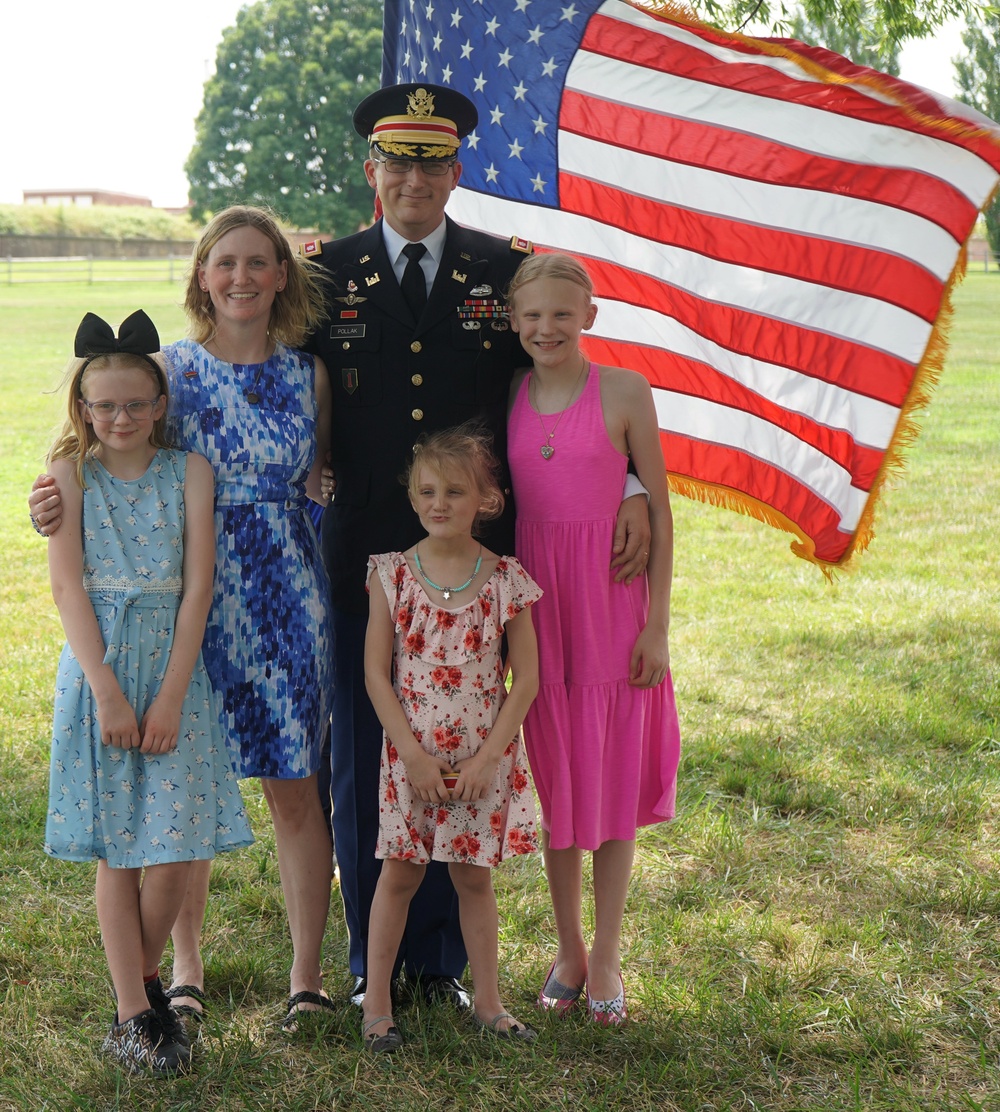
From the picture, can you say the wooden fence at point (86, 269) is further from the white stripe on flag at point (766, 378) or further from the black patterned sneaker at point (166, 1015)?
the black patterned sneaker at point (166, 1015)

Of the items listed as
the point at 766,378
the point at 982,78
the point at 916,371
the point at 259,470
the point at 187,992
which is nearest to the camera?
the point at 259,470

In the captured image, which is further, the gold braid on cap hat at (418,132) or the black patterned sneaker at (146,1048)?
the gold braid on cap hat at (418,132)

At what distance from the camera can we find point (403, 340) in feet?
9.81

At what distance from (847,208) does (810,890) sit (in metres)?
2.15

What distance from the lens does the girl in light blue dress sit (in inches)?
109

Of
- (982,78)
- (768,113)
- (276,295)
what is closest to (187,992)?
(276,295)

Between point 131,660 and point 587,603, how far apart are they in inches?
43.9

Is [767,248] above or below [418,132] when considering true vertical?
below

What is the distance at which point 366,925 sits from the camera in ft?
10.6

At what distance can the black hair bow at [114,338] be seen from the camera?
A: 279cm

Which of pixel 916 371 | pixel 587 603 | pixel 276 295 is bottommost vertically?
pixel 587 603

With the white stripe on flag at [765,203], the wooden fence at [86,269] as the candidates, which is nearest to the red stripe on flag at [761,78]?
the white stripe on flag at [765,203]

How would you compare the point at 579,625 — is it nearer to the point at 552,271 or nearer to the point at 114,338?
the point at 552,271

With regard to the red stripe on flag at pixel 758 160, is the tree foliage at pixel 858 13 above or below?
above
